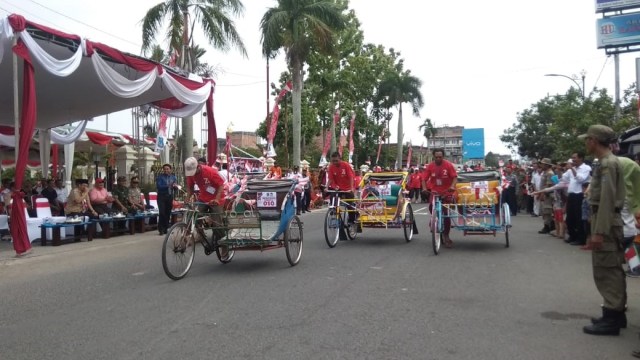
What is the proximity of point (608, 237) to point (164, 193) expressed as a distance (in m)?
11.1

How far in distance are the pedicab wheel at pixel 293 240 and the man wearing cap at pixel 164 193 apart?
6.12 m

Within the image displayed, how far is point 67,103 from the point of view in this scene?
1656cm

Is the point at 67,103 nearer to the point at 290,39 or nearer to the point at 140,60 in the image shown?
the point at 140,60

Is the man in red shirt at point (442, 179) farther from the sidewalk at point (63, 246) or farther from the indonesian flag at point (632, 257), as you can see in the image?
the sidewalk at point (63, 246)

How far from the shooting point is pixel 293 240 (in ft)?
28.6

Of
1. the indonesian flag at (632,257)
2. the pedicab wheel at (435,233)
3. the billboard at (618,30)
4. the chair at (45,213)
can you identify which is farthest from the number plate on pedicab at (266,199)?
the billboard at (618,30)

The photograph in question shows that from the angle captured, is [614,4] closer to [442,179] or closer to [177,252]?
[442,179]

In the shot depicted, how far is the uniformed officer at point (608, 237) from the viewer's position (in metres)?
4.99

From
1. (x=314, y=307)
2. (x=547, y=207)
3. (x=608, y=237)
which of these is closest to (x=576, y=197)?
(x=547, y=207)

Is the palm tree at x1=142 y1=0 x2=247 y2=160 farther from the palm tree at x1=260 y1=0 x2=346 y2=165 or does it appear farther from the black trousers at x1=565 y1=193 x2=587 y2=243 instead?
the black trousers at x1=565 y1=193 x2=587 y2=243

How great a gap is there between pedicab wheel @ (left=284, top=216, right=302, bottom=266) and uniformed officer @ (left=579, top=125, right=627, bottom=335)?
4.47m

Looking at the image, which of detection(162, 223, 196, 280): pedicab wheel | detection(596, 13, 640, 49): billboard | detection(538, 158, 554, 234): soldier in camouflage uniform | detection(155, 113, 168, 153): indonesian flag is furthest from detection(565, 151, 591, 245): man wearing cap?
detection(596, 13, 640, 49): billboard

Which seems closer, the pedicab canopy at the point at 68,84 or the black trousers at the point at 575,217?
the pedicab canopy at the point at 68,84

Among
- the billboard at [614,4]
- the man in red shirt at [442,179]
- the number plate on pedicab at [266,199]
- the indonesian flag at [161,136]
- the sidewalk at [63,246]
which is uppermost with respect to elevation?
the billboard at [614,4]
